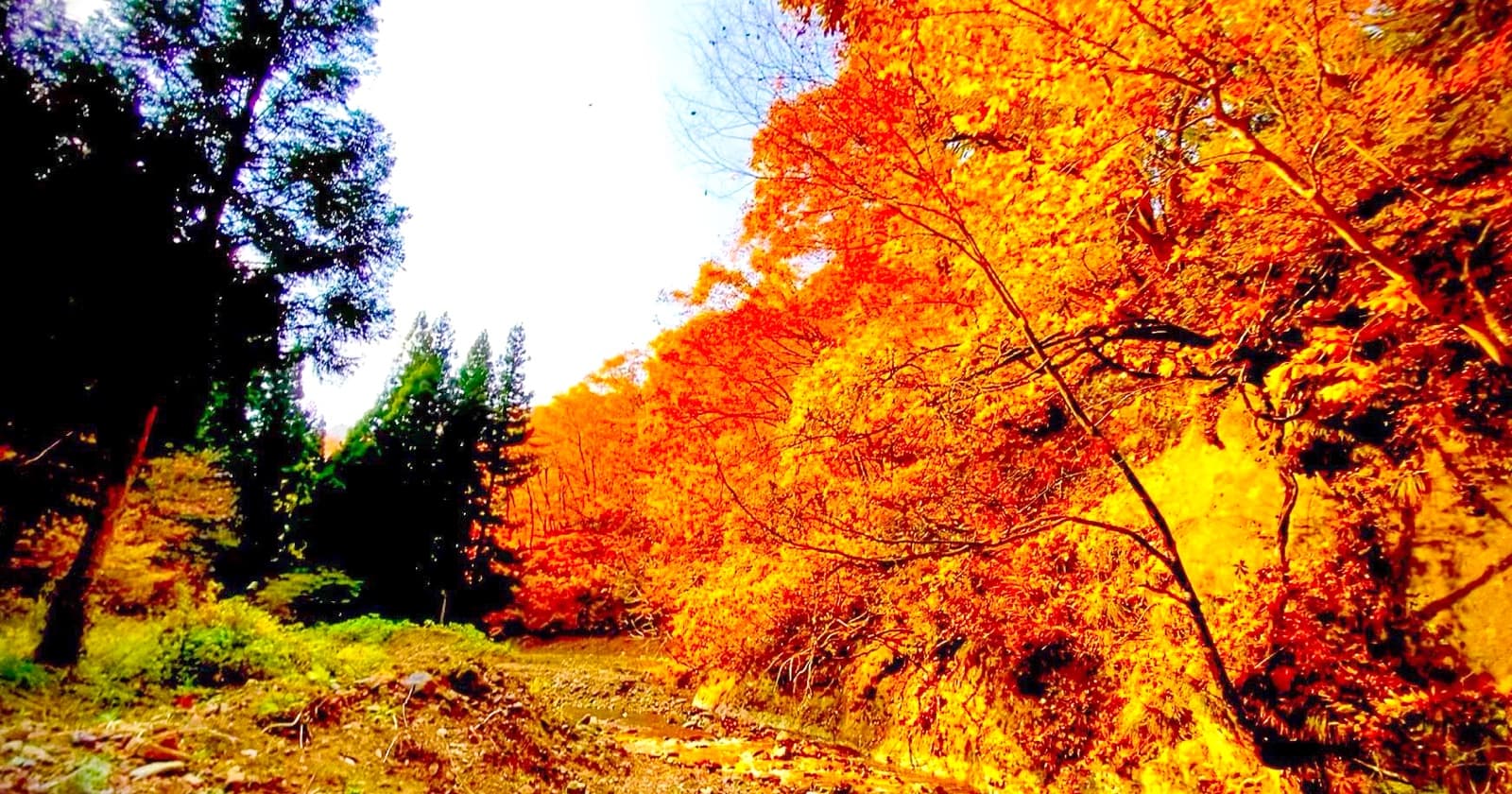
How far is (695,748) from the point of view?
12086 mm

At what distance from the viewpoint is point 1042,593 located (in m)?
7.50

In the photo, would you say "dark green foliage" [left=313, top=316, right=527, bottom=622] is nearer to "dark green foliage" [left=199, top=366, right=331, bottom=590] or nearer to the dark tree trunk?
"dark green foliage" [left=199, top=366, right=331, bottom=590]

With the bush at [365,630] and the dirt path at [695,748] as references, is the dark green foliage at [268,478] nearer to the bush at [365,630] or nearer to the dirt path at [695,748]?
the bush at [365,630]

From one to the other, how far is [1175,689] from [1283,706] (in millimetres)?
1050

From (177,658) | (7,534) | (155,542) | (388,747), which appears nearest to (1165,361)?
(388,747)

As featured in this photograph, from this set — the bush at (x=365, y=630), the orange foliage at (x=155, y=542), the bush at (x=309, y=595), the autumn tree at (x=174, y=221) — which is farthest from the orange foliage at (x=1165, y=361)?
the bush at (x=309, y=595)

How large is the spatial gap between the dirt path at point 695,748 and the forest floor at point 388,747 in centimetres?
5

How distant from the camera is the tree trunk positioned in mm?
7008

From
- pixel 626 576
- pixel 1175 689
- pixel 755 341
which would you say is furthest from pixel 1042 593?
pixel 626 576

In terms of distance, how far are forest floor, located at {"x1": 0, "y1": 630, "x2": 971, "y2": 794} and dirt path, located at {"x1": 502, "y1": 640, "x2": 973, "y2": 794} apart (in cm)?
5

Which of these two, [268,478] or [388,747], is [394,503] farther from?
[388,747]

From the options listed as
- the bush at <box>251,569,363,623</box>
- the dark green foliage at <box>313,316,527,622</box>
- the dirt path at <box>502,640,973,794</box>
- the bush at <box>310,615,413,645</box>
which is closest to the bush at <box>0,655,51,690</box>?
the dirt path at <box>502,640,973,794</box>

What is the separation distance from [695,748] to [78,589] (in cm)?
967

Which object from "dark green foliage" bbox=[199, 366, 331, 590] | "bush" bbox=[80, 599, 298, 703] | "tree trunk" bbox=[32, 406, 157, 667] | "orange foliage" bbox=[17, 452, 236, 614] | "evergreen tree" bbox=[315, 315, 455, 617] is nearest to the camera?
"bush" bbox=[80, 599, 298, 703]
